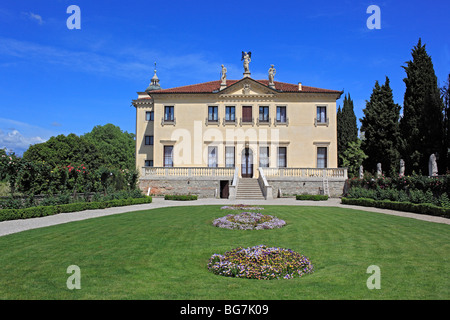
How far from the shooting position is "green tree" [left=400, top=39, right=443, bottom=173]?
29969 mm

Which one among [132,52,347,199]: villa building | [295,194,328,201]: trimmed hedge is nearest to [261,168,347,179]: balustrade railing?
[132,52,347,199]: villa building

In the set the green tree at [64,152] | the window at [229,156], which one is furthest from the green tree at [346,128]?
the green tree at [64,152]

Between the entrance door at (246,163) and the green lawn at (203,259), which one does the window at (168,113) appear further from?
the green lawn at (203,259)

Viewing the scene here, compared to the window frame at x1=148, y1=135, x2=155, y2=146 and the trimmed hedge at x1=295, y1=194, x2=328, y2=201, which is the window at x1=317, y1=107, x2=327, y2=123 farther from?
the window frame at x1=148, y1=135, x2=155, y2=146

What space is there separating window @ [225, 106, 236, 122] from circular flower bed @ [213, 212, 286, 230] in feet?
81.0

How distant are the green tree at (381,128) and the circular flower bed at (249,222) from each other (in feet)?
97.6

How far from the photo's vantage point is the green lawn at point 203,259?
6910 mm

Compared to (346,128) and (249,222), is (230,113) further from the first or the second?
(249,222)

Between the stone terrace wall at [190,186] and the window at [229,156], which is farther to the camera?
the window at [229,156]

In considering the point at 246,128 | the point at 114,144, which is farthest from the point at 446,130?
the point at 114,144

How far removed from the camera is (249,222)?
1558 centimetres

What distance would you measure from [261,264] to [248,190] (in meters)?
24.5
